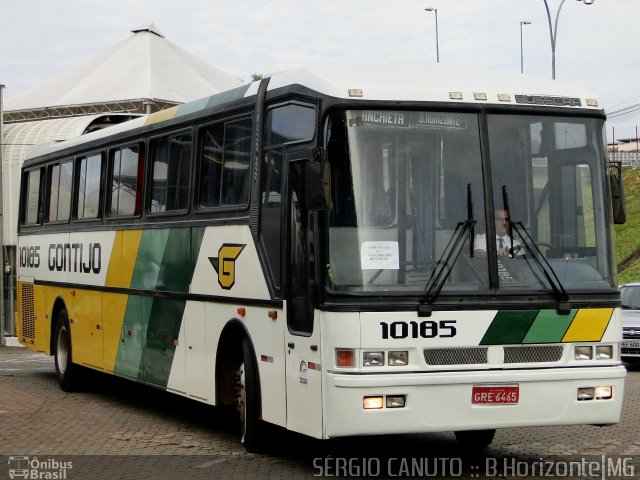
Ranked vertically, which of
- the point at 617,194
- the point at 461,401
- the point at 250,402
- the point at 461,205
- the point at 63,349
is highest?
the point at 617,194

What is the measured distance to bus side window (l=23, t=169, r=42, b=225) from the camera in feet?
61.3

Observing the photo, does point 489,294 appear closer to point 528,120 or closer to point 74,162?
point 528,120

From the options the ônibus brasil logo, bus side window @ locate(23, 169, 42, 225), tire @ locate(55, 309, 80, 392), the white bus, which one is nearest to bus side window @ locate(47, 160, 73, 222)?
bus side window @ locate(23, 169, 42, 225)

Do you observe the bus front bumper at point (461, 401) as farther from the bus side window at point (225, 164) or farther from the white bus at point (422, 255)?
the bus side window at point (225, 164)

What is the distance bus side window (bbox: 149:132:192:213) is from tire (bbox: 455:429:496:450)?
12.0 ft

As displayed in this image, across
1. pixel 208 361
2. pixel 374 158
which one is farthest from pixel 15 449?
pixel 374 158

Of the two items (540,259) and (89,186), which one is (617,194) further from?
(89,186)

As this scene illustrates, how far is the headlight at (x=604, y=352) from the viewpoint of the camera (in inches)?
376

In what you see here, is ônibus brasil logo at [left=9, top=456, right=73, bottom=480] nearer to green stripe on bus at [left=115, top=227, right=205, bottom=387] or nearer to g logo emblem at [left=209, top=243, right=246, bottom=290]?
g logo emblem at [left=209, top=243, right=246, bottom=290]

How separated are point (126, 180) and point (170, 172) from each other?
167cm

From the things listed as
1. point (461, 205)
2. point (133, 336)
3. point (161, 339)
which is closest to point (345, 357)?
point (461, 205)

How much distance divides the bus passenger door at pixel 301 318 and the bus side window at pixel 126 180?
4.40 metres

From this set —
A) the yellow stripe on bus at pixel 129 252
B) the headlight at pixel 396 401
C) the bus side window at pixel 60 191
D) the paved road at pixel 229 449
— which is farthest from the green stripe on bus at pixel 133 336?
the headlight at pixel 396 401

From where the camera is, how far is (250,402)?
1062 cm
